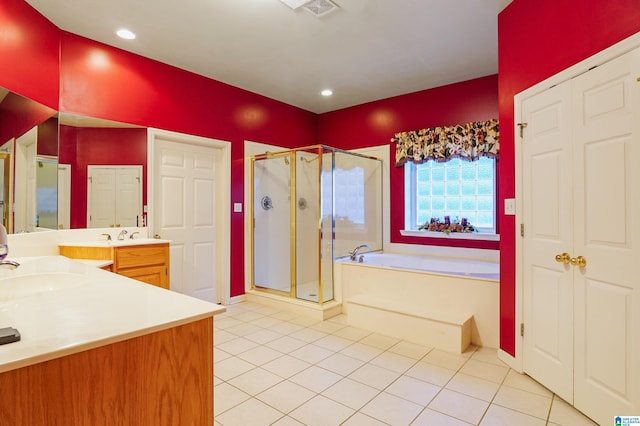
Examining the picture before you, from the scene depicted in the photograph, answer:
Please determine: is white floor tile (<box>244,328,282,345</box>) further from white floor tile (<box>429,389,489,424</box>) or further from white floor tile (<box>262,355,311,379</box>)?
white floor tile (<box>429,389,489,424</box>)

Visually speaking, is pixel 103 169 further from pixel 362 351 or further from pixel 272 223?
pixel 362 351

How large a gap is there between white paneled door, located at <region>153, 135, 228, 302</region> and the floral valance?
2.31 metres

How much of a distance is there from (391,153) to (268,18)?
2.37m

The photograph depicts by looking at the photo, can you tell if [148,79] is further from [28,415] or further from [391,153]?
[28,415]

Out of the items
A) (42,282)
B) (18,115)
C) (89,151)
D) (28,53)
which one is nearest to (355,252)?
(89,151)

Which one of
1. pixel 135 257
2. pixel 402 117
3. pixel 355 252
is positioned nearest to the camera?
pixel 135 257

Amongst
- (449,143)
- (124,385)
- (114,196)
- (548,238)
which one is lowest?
(124,385)

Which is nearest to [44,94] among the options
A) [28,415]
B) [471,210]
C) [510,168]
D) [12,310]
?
[12,310]

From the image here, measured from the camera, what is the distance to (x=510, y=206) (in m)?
2.42

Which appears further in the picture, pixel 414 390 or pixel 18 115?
pixel 18 115

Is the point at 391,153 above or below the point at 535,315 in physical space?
above

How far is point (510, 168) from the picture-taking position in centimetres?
244

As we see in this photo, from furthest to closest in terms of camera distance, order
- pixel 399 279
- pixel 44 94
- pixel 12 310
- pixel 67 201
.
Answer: pixel 399 279 < pixel 67 201 < pixel 44 94 < pixel 12 310

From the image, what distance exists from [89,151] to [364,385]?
2969 mm
